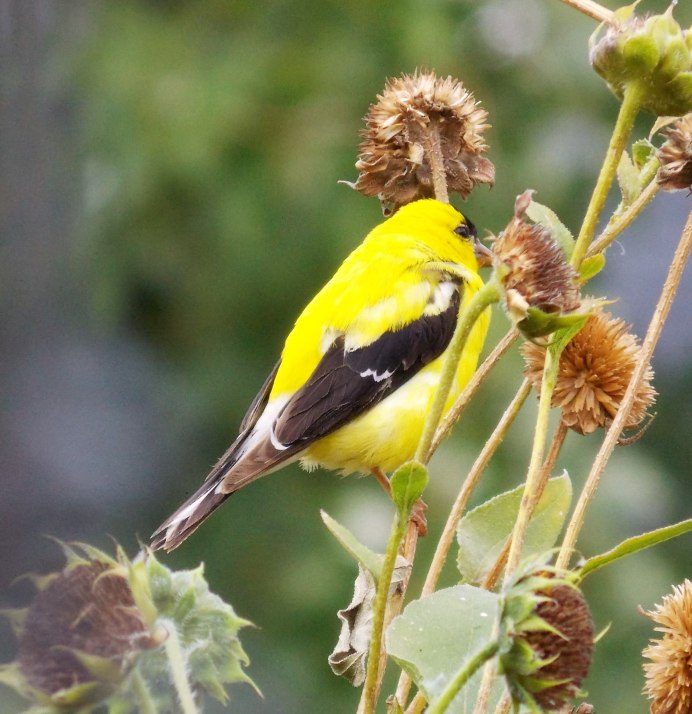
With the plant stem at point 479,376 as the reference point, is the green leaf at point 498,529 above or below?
below

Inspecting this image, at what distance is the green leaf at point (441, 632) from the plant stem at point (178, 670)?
0.11 metres

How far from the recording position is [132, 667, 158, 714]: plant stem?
23.1 inches

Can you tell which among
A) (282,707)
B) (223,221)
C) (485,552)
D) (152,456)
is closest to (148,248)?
(223,221)

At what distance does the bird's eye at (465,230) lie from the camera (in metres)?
1.77

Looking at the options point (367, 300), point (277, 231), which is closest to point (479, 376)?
point (367, 300)

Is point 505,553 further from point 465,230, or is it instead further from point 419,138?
point 465,230

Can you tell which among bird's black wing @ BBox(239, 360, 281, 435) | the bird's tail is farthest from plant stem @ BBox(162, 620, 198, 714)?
bird's black wing @ BBox(239, 360, 281, 435)

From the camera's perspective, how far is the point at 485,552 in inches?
30.3

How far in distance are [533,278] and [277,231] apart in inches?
77.1

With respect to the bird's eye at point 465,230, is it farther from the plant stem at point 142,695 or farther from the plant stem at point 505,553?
the plant stem at point 142,695

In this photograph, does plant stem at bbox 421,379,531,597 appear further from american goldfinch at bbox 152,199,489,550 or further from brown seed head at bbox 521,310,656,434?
american goldfinch at bbox 152,199,489,550

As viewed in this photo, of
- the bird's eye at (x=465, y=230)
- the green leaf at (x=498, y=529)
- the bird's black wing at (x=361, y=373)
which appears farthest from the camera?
the bird's eye at (x=465, y=230)

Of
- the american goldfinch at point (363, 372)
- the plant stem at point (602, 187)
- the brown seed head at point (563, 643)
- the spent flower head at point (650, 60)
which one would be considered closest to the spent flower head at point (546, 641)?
the brown seed head at point (563, 643)

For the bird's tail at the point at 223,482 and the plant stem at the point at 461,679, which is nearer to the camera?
the plant stem at the point at 461,679
